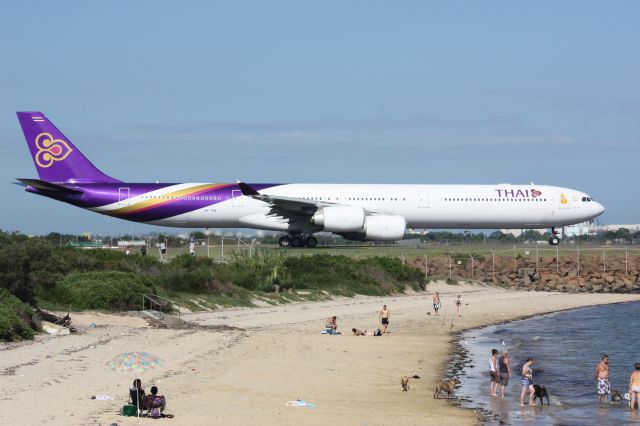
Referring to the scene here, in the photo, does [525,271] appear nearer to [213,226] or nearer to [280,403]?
[213,226]

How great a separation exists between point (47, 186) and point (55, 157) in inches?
157

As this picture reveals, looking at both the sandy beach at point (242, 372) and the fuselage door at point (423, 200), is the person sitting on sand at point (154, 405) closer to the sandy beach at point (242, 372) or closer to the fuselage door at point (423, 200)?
the sandy beach at point (242, 372)

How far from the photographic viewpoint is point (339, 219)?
177ft

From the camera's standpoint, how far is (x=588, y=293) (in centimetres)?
5653

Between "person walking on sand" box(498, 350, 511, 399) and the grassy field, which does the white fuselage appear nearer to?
the grassy field

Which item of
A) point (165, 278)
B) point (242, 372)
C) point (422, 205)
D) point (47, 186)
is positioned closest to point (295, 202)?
point (422, 205)

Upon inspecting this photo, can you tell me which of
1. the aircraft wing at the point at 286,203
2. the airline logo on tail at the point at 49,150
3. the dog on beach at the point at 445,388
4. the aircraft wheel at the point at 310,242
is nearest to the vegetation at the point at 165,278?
the aircraft wing at the point at 286,203

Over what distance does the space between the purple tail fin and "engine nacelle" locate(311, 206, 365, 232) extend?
12.6m

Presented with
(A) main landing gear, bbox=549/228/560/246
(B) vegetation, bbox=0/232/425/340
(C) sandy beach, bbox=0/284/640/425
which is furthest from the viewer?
(A) main landing gear, bbox=549/228/560/246

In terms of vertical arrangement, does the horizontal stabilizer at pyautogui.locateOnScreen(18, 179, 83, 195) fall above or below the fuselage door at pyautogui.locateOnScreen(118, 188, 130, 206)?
A: above

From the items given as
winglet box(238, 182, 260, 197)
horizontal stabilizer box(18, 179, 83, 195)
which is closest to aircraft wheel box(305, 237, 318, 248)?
winglet box(238, 182, 260, 197)

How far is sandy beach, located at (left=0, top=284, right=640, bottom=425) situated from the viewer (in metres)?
17.5

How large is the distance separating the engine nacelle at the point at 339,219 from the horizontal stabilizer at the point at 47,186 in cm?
1345

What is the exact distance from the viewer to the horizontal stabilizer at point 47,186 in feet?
176
